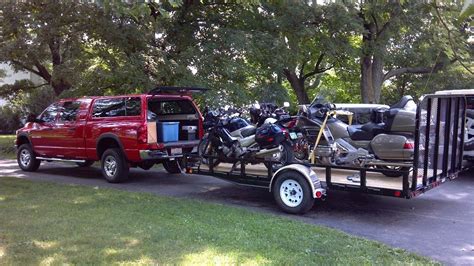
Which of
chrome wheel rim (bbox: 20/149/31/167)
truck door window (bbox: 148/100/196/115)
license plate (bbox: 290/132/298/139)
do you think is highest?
truck door window (bbox: 148/100/196/115)

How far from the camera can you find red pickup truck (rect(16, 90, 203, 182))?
9.98m

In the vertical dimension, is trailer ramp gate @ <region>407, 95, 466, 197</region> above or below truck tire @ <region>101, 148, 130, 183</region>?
above

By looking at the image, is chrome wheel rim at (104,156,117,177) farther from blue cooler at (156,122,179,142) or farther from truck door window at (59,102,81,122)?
truck door window at (59,102,81,122)

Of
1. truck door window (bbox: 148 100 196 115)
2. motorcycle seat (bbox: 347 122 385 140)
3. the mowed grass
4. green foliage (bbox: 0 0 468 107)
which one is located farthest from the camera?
green foliage (bbox: 0 0 468 107)

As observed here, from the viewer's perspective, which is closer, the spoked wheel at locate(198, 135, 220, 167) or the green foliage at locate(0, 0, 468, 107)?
the spoked wheel at locate(198, 135, 220, 167)

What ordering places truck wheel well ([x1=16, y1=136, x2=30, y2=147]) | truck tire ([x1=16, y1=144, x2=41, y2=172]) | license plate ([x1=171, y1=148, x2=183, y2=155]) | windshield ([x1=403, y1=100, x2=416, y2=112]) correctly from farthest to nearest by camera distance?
1. truck wheel well ([x1=16, y1=136, x2=30, y2=147])
2. truck tire ([x1=16, y1=144, x2=41, y2=172])
3. license plate ([x1=171, y1=148, x2=183, y2=155])
4. windshield ([x1=403, y1=100, x2=416, y2=112])

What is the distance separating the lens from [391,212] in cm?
778

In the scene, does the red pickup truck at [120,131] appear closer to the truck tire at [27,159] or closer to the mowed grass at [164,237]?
the truck tire at [27,159]

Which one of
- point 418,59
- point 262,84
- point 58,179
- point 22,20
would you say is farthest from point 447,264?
point 418,59

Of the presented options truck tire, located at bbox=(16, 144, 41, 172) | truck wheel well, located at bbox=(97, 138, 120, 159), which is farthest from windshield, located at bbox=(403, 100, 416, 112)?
truck tire, located at bbox=(16, 144, 41, 172)

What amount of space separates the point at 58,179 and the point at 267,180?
19.0 feet

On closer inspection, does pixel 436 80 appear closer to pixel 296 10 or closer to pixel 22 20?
pixel 296 10

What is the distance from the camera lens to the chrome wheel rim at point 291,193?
7.48 meters

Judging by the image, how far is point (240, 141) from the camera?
891cm
